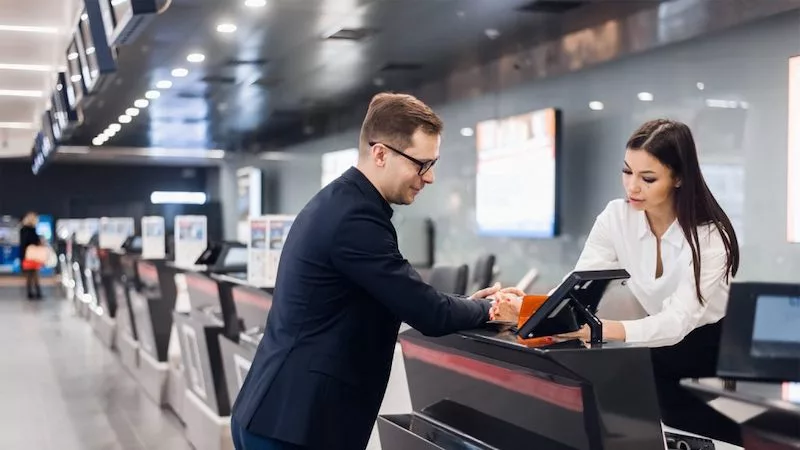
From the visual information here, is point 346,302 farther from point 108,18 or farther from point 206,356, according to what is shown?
point 108,18

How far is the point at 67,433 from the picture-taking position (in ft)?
19.8

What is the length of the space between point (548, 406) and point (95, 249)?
408 inches

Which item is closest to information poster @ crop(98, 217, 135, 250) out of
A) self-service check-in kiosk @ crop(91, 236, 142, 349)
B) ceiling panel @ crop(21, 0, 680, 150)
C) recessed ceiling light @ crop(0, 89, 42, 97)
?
self-service check-in kiosk @ crop(91, 236, 142, 349)

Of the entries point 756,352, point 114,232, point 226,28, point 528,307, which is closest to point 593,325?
point 528,307

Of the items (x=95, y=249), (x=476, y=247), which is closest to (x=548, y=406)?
(x=476, y=247)

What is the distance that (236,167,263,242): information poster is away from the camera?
19047 millimetres

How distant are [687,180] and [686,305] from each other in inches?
13.0

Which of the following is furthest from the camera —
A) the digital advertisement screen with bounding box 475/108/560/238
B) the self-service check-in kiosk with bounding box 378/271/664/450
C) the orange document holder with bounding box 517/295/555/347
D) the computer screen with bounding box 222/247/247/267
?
the digital advertisement screen with bounding box 475/108/560/238

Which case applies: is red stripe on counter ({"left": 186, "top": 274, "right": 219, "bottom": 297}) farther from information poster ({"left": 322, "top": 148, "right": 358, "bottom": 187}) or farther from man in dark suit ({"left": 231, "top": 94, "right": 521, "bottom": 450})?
information poster ({"left": 322, "top": 148, "right": 358, "bottom": 187})

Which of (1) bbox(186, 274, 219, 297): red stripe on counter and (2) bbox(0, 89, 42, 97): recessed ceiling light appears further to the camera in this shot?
(2) bbox(0, 89, 42, 97): recessed ceiling light

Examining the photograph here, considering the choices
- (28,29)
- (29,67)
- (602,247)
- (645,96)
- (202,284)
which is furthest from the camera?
(29,67)

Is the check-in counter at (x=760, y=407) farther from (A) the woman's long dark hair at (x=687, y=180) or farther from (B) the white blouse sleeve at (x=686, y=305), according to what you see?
(A) the woman's long dark hair at (x=687, y=180)

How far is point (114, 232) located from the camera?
13.6 m

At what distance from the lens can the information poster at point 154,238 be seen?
9914 mm
